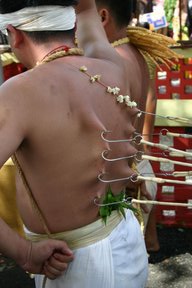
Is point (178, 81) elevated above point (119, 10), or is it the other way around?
point (119, 10)

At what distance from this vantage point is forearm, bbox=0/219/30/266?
5.01ft

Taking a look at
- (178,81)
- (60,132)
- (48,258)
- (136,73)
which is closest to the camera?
(60,132)

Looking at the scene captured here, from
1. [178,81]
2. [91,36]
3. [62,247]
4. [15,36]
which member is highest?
[15,36]

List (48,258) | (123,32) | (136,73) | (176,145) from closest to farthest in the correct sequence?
(48,258) < (136,73) < (123,32) < (176,145)

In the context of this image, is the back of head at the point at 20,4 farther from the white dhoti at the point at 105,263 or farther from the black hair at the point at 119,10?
the black hair at the point at 119,10

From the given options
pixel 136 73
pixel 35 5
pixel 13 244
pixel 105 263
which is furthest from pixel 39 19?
pixel 136 73

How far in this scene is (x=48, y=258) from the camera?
1.64 meters

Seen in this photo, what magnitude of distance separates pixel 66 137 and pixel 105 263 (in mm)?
471

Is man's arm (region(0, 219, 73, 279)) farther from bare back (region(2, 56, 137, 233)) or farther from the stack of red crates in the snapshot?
the stack of red crates

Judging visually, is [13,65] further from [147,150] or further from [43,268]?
[43,268]

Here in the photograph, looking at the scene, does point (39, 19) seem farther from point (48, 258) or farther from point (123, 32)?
point (123, 32)

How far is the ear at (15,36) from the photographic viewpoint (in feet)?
5.24

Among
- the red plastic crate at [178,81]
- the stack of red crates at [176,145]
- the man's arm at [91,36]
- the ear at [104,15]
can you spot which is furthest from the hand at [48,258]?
the red plastic crate at [178,81]

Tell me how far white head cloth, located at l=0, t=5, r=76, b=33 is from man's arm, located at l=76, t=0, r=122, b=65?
0.97 feet
